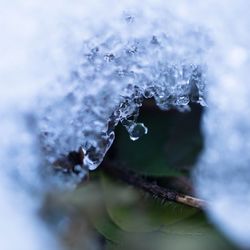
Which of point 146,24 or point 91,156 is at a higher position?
point 146,24

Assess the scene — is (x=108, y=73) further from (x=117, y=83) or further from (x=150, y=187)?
(x=150, y=187)

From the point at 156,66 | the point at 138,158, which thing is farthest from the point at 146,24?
the point at 138,158

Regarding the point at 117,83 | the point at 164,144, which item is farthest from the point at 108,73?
the point at 164,144

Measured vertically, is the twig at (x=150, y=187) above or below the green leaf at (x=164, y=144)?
below

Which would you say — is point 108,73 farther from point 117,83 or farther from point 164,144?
point 164,144

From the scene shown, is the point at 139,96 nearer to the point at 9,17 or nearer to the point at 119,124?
the point at 119,124
